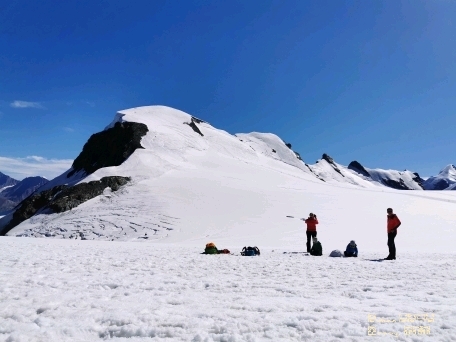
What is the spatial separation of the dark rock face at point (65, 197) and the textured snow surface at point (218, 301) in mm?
22379

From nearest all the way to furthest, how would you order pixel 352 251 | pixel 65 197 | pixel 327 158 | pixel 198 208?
1. pixel 352 251
2. pixel 198 208
3. pixel 65 197
4. pixel 327 158

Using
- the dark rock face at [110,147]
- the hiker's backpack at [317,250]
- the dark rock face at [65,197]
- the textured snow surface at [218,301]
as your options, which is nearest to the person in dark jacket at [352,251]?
the hiker's backpack at [317,250]

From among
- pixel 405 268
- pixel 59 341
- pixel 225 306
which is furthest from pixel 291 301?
pixel 405 268

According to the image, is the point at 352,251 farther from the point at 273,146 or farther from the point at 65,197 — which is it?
the point at 273,146

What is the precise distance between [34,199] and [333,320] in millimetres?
39909

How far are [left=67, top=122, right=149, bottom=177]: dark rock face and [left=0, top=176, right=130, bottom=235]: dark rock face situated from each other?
8966 millimetres

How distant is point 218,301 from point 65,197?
2982 cm

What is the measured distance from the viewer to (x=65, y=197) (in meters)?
31.7

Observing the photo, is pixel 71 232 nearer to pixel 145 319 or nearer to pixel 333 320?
pixel 145 319

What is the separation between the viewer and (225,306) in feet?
19.0

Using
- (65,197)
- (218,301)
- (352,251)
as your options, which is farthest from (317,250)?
(65,197)

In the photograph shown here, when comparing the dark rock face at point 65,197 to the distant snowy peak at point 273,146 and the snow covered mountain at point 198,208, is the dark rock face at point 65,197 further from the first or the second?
the distant snowy peak at point 273,146

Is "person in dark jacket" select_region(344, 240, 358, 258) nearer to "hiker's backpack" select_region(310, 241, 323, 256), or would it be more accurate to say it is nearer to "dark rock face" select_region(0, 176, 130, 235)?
"hiker's backpack" select_region(310, 241, 323, 256)

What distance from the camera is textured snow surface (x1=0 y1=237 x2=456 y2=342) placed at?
4605 mm
